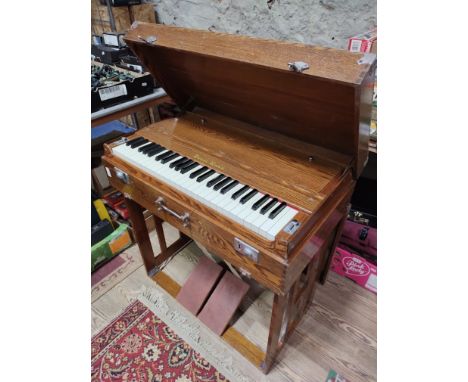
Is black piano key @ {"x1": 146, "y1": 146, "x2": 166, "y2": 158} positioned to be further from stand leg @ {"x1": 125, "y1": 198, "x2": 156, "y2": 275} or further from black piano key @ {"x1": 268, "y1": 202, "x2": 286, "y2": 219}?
black piano key @ {"x1": 268, "y1": 202, "x2": 286, "y2": 219}

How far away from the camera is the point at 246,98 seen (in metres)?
1.10

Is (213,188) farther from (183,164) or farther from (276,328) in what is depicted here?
(276,328)

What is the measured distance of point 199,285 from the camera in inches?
57.6

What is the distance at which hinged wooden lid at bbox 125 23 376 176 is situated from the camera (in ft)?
2.32

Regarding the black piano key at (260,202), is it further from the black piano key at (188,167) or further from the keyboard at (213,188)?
the black piano key at (188,167)

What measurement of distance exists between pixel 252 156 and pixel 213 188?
240 mm

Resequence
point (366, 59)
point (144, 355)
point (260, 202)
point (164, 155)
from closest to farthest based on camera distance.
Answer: point (366, 59) < point (260, 202) < point (164, 155) < point (144, 355)

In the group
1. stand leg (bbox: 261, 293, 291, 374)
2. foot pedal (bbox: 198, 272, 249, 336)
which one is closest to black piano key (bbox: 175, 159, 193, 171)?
stand leg (bbox: 261, 293, 291, 374)

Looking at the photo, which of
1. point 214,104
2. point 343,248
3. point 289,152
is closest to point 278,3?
point 214,104

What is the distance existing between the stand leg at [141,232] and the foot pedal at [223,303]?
42 cm

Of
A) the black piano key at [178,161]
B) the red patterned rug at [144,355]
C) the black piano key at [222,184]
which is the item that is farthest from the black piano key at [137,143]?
the red patterned rug at [144,355]

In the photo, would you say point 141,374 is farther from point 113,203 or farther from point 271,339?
point 113,203

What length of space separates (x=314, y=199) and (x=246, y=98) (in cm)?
49

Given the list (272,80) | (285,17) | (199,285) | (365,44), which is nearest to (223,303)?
(199,285)
